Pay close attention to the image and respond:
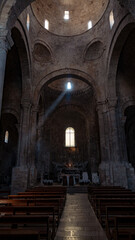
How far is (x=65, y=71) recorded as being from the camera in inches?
654

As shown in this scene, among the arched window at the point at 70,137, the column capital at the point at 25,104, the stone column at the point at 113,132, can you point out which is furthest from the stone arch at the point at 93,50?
the arched window at the point at 70,137

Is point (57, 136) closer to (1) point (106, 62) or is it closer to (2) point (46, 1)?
(1) point (106, 62)

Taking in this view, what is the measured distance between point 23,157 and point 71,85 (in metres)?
13.4

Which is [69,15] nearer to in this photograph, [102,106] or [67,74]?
[67,74]

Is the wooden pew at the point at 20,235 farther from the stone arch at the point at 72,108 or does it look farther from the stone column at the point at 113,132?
the stone arch at the point at 72,108

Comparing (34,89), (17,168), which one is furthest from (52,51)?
(17,168)

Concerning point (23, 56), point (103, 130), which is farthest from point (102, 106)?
point (23, 56)

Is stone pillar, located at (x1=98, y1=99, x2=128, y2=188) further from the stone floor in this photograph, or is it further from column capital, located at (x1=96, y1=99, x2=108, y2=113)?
the stone floor

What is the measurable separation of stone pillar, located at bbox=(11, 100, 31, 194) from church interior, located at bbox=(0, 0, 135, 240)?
0.19ft

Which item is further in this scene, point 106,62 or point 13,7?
point 106,62

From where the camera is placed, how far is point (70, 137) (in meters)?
25.6

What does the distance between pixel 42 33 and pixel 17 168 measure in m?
12.7

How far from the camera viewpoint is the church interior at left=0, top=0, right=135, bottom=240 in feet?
40.9

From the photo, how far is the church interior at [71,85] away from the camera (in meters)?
12.5
